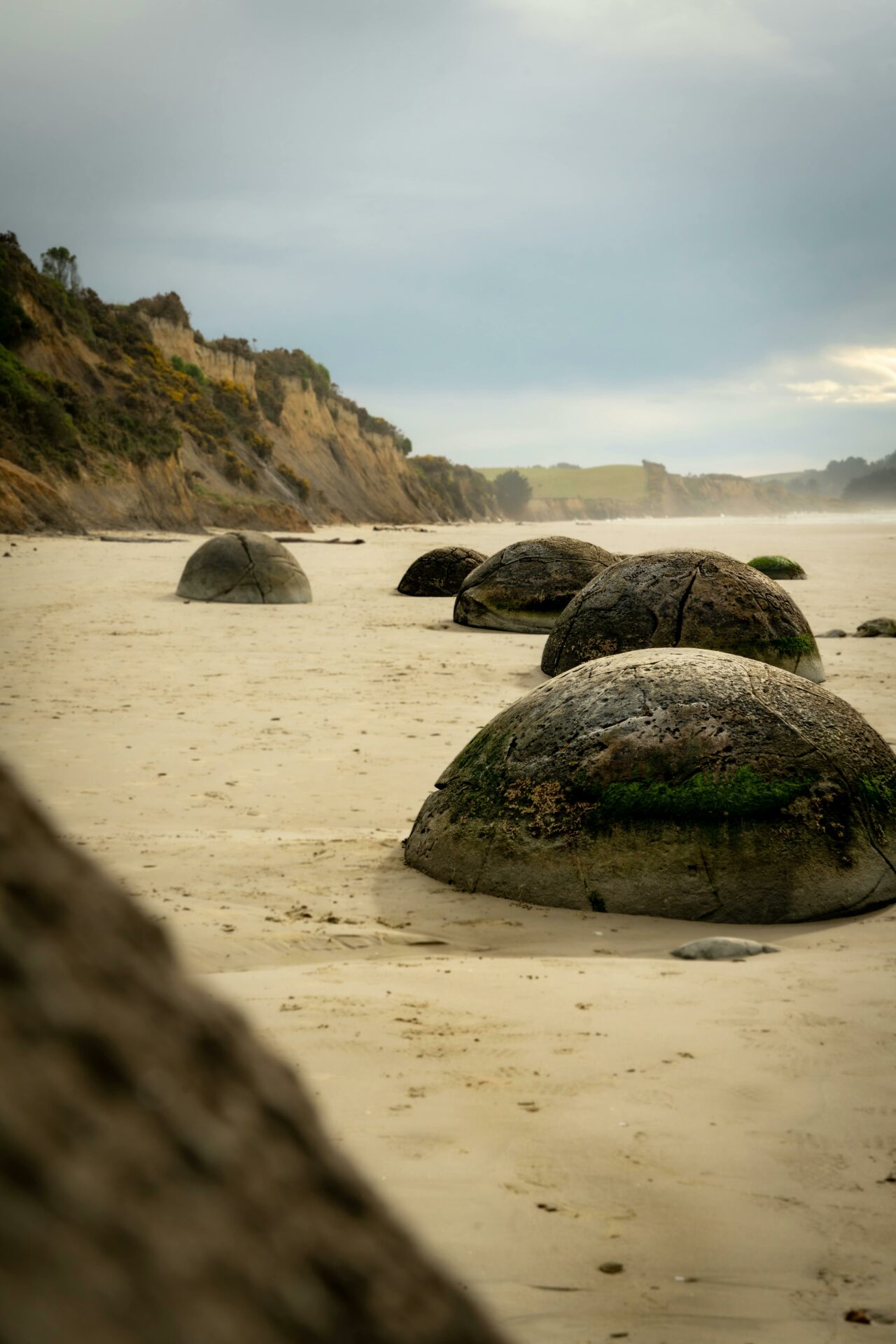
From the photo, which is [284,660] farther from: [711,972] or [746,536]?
[746,536]

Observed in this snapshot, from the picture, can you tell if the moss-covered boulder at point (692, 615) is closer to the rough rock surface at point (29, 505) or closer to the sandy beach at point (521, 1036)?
the sandy beach at point (521, 1036)

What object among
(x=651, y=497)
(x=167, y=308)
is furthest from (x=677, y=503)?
(x=167, y=308)

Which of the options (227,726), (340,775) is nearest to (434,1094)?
(340,775)

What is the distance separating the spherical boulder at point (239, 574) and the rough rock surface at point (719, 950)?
1226cm

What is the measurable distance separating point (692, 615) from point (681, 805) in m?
5.00

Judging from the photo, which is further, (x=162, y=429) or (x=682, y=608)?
(x=162, y=429)

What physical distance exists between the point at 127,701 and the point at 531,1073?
6405mm

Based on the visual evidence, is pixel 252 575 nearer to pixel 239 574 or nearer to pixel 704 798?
pixel 239 574

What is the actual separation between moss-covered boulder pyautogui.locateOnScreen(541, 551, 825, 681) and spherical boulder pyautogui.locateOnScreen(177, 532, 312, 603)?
22.9 ft

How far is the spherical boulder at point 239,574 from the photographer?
51.2ft

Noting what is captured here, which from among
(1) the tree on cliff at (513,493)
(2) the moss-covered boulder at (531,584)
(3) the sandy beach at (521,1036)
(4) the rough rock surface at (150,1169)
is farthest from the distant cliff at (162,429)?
(1) the tree on cliff at (513,493)

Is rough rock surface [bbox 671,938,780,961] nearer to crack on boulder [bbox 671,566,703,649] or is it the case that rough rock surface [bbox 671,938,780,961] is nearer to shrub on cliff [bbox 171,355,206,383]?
crack on boulder [bbox 671,566,703,649]

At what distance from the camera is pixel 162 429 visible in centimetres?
3866

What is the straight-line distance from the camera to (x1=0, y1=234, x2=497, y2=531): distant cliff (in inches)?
1223
